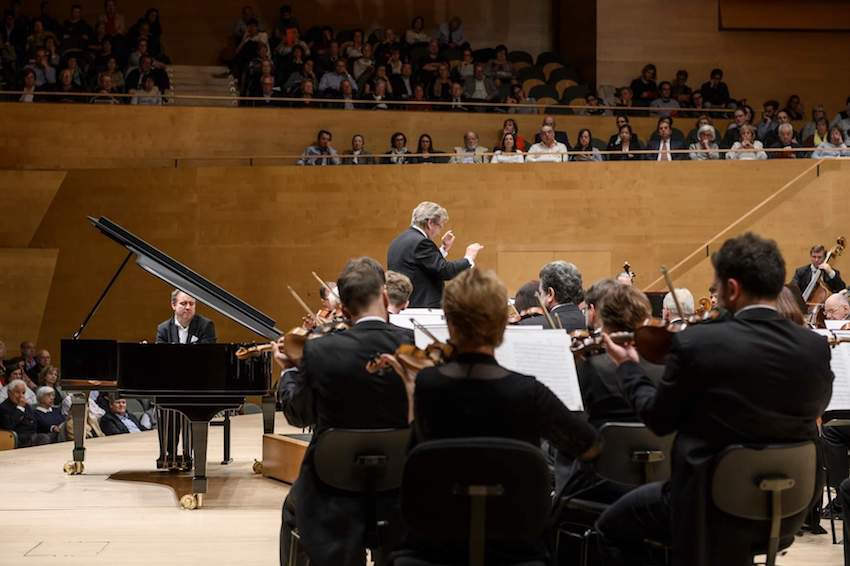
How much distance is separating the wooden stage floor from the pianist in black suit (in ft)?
5.26

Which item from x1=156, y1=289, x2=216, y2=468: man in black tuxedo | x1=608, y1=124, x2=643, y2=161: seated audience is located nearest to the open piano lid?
x1=156, y1=289, x2=216, y2=468: man in black tuxedo

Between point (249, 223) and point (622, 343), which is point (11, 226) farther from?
point (622, 343)

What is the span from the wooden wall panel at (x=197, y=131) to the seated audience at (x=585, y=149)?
51 cm

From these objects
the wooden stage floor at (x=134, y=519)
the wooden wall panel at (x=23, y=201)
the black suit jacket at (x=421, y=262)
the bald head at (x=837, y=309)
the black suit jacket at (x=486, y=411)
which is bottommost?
the wooden stage floor at (x=134, y=519)

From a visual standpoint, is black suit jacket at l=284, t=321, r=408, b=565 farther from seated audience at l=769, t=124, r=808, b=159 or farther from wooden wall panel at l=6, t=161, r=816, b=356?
seated audience at l=769, t=124, r=808, b=159

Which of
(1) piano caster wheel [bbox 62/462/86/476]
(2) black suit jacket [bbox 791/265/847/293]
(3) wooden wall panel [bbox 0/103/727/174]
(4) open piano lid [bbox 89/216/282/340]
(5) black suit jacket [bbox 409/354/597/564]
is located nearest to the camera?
(5) black suit jacket [bbox 409/354/597/564]

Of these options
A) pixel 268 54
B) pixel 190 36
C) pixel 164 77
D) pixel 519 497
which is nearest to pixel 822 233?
pixel 268 54

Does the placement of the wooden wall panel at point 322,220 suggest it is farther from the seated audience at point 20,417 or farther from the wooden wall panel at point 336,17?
the wooden wall panel at point 336,17

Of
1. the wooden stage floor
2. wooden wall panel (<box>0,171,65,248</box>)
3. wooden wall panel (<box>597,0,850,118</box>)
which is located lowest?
the wooden stage floor

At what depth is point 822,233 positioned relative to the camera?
1206cm

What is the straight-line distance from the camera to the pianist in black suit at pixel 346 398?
3648mm

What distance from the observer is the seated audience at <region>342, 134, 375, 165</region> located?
12651 millimetres

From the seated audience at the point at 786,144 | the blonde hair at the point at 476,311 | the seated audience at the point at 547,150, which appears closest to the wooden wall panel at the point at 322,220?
the seated audience at the point at 547,150

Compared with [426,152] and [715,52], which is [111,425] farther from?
[715,52]
